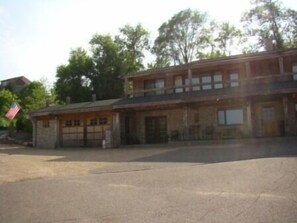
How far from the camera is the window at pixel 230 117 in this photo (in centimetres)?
2412

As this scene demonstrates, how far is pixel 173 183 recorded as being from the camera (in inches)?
356

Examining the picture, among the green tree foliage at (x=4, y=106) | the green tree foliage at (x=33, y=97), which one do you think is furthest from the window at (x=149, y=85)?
the green tree foliage at (x=4, y=106)

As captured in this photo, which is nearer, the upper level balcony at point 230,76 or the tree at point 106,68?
the upper level balcony at point 230,76

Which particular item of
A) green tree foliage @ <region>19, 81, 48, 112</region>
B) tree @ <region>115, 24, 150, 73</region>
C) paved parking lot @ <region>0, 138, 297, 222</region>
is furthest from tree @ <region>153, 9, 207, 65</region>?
paved parking lot @ <region>0, 138, 297, 222</region>

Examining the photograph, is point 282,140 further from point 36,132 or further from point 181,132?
point 36,132

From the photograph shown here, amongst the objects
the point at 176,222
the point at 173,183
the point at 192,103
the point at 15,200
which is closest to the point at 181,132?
the point at 192,103

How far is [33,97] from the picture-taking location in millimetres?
51844

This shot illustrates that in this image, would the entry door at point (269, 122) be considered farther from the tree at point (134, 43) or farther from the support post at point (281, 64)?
the tree at point (134, 43)

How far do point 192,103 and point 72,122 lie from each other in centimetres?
1051

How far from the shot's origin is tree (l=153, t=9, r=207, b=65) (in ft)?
178

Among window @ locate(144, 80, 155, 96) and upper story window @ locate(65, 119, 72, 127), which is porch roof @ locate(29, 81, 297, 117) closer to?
window @ locate(144, 80, 155, 96)

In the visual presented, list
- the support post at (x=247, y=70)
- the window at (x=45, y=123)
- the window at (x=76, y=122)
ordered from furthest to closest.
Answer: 1. the window at (x=45, y=123)
2. the window at (x=76, y=122)
3. the support post at (x=247, y=70)

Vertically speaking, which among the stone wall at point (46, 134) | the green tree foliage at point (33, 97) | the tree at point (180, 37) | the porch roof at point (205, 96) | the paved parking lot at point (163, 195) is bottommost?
the paved parking lot at point (163, 195)

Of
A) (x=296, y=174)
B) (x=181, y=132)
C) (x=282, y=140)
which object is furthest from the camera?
(x=181, y=132)
